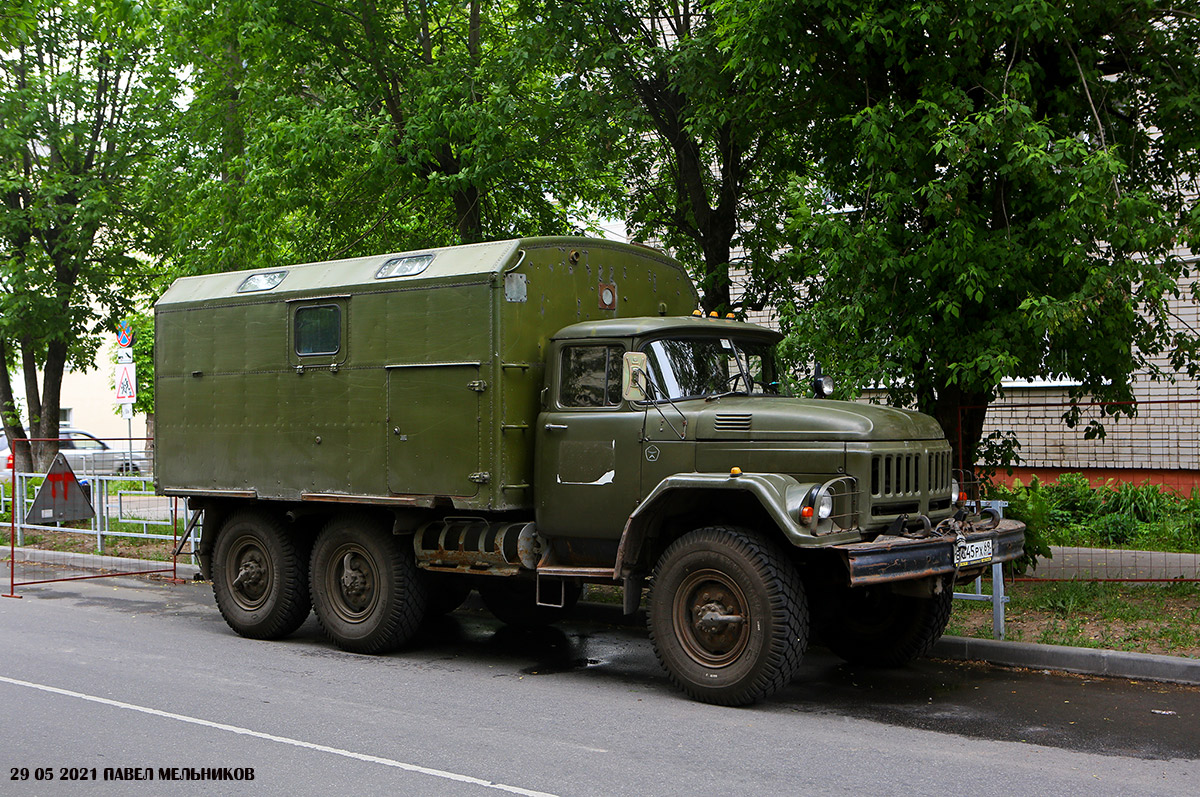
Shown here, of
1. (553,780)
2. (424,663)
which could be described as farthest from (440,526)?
(553,780)

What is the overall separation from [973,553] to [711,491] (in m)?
1.80

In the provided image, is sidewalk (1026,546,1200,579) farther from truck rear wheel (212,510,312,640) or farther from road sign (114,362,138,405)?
road sign (114,362,138,405)

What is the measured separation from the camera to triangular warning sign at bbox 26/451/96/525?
14.1 meters

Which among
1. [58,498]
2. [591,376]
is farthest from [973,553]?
[58,498]

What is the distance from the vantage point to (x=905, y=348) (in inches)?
367

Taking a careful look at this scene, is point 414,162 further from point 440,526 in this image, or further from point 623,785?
point 623,785

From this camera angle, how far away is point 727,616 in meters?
7.30

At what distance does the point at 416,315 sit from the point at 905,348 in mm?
4005

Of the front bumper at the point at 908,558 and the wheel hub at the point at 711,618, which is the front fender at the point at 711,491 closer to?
the front bumper at the point at 908,558

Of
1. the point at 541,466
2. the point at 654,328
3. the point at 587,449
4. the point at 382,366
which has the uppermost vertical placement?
the point at 654,328

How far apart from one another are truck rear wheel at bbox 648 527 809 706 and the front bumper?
488 millimetres

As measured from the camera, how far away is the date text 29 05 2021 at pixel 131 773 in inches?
225

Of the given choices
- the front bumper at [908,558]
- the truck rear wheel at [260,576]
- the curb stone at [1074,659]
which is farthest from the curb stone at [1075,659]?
the truck rear wheel at [260,576]

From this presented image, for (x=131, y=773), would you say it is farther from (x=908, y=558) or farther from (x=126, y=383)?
(x=126, y=383)
